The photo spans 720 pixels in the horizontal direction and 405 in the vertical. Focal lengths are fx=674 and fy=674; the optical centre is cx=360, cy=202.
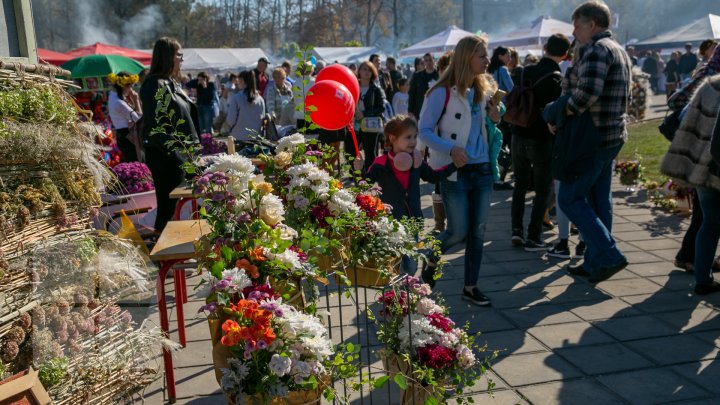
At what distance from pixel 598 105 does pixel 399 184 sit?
168 cm

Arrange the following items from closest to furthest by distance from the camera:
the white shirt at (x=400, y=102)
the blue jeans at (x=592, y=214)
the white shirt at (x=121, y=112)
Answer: the blue jeans at (x=592, y=214) → the white shirt at (x=121, y=112) → the white shirt at (x=400, y=102)

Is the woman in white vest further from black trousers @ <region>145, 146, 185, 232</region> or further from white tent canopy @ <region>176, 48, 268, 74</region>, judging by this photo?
white tent canopy @ <region>176, 48, 268, 74</region>

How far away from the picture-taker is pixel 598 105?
5.05 metres

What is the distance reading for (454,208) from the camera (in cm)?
477

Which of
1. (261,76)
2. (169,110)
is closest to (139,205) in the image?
(169,110)

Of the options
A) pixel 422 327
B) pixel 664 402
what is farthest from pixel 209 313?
pixel 664 402

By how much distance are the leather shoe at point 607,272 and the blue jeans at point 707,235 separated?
52cm

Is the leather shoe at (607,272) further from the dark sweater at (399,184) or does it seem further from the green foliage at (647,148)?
the green foliage at (647,148)

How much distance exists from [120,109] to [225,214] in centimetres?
654

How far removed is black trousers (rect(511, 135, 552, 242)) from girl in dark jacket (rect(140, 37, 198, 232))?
9.85 ft

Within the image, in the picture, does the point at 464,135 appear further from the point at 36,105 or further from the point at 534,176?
the point at 36,105

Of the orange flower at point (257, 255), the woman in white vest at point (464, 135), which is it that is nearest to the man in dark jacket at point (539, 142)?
the woman in white vest at point (464, 135)

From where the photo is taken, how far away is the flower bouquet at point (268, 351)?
2365 mm

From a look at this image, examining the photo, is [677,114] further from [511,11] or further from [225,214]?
[511,11]
